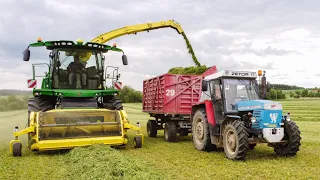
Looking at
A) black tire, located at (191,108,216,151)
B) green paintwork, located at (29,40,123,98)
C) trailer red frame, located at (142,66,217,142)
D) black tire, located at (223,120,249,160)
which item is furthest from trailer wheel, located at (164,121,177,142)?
black tire, located at (223,120,249,160)

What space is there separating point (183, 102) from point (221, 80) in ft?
12.7

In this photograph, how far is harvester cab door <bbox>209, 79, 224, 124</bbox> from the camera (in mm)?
8969

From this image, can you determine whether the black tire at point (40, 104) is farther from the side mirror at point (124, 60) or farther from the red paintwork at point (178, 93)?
the red paintwork at point (178, 93)

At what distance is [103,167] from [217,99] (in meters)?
3.89

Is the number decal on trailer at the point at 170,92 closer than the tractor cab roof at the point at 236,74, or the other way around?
the tractor cab roof at the point at 236,74

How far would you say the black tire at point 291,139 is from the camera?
8055 millimetres

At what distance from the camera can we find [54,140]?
871cm

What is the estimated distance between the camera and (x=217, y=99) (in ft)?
29.8

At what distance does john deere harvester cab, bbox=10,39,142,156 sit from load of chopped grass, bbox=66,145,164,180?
88 cm

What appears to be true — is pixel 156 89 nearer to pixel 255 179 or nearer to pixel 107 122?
pixel 107 122

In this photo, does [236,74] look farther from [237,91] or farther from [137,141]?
[137,141]

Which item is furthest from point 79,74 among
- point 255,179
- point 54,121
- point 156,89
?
point 255,179

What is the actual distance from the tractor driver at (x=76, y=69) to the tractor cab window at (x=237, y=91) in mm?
4544

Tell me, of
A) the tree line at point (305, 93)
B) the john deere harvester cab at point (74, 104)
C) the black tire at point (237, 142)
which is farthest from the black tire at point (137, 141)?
the tree line at point (305, 93)
